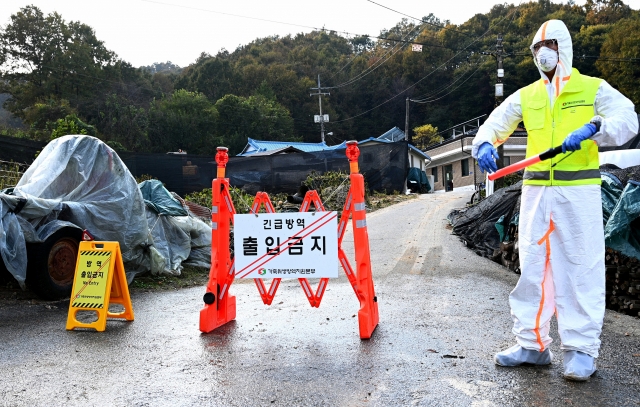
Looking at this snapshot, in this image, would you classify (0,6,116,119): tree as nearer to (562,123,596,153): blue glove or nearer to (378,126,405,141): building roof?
(378,126,405,141): building roof

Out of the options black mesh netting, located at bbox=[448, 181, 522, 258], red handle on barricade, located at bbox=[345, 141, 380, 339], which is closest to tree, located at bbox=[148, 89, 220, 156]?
black mesh netting, located at bbox=[448, 181, 522, 258]

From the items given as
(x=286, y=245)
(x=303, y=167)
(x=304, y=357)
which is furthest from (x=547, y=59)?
(x=303, y=167)

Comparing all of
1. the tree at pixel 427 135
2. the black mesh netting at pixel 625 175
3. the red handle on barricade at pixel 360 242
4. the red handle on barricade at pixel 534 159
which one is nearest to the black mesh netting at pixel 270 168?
the black mesh netting at pixel 625 175

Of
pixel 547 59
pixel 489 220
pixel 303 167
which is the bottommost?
pixel 489 220

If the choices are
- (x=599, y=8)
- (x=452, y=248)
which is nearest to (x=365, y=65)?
(x=599, y=8)

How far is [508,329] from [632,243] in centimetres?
152

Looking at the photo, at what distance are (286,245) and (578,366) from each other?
2581 millimetres

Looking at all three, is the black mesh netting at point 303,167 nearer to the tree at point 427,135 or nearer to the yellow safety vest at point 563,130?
the yellow safety vest at point 563,130

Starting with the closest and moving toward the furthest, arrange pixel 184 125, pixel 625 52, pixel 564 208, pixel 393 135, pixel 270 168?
pixel 564 208 < pixel 270 168 < pixel 625 52 < pixel 184 125 < pixel 393 135

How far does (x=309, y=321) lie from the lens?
556cm

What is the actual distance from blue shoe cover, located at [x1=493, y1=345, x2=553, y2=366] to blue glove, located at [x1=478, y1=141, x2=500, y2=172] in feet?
4.00

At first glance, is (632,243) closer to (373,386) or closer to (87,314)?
(373,386)

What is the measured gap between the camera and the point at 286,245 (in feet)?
16.9

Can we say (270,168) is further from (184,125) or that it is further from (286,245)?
(184,125)
